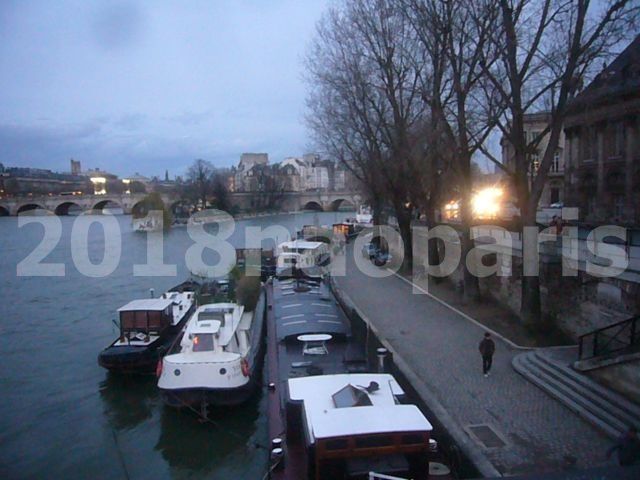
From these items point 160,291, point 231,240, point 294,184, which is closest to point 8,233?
point 231,240

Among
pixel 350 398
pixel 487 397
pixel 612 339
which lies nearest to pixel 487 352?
pixel 487 397

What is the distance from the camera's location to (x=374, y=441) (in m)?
7.38

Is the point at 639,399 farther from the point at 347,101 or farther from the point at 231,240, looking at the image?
the point at 231,240

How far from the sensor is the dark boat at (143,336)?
15789mm

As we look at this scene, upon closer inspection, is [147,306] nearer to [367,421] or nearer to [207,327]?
[207,327]

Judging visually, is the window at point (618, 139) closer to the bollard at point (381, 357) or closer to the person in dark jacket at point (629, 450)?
the bollard at point (381, 357)

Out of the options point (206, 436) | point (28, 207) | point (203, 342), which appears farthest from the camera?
point (28, 207)

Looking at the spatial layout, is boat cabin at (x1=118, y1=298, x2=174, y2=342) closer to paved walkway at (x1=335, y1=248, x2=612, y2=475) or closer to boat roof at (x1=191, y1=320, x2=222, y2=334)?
boat roof at (x1=191, y1=320, x2=222, y2=334)

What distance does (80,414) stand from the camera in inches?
557

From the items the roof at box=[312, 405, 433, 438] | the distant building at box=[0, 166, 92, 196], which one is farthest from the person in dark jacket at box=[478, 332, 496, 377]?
the distant building at box=[0, 166, 92, 196]

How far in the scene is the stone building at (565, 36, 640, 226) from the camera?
74.4 feet

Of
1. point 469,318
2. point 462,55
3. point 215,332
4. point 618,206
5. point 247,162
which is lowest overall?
point 469,318

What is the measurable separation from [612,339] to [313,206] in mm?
100401

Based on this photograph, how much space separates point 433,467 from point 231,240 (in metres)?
51.0
